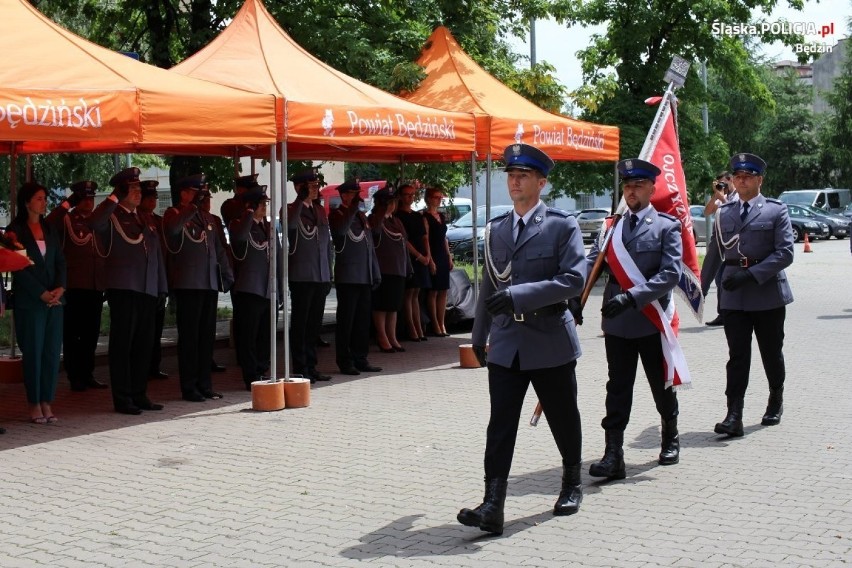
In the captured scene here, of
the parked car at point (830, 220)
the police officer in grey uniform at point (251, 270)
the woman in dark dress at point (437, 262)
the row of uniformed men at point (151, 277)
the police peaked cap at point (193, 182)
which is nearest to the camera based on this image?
the row of uniformed men at point (151, 277)

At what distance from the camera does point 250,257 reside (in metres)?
11.1

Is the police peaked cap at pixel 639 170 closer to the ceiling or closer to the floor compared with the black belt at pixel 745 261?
closer to the ceiling

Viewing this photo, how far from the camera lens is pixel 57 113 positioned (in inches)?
330

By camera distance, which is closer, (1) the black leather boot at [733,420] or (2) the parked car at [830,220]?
(1) the black leather boot at [733,420]

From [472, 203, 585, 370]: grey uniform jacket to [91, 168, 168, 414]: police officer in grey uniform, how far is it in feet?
14.7

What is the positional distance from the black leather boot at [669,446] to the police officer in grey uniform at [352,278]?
5.02m

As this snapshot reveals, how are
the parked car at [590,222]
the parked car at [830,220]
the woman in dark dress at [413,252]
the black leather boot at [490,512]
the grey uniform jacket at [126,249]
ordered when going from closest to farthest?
the black leather boot at [490,512] < the grey uniform jacket at [126,249] < the woman in dark dress at [413,252] < the parked car at [590,222] < the parked car at [830,220]

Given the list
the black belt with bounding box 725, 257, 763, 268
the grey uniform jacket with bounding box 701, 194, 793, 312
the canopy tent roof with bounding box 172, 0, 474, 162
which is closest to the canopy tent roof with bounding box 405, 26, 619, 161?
the canopy tent roof with bounding box 172, 0, 474, 162

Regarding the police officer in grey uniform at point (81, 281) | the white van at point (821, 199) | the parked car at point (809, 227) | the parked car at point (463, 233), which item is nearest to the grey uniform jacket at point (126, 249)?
the police officer in grey uniform at point (81, 281)

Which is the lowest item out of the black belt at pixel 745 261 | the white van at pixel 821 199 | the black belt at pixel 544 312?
the black belt at pixel 544 312

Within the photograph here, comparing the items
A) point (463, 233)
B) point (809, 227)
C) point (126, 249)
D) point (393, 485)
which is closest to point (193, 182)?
point (126, 249)

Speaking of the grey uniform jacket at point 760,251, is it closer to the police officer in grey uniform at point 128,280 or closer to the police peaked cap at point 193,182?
the police peaked cap at point 193,182

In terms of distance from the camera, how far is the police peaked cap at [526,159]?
20.4ft

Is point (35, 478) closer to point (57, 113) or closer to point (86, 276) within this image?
point (57, 113)
